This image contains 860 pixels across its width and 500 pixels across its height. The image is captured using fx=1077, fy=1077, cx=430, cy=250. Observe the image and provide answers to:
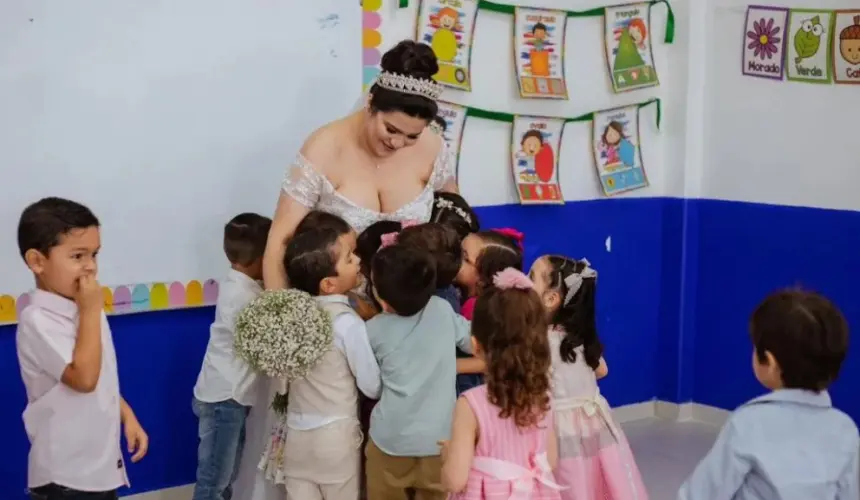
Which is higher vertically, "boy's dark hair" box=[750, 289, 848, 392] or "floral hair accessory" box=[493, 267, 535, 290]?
"floral hair accessory" box=[493, 267, 535, 290]

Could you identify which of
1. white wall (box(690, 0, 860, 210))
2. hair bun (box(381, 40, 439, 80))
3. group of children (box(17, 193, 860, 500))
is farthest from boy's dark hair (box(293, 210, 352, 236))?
white wall (box(690, 0, 860, 210))

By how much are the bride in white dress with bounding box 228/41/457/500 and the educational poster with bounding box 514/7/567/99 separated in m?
1.24

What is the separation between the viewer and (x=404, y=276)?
2604mm

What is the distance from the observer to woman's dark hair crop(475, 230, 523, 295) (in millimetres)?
2924

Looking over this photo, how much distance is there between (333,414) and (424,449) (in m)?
0.26

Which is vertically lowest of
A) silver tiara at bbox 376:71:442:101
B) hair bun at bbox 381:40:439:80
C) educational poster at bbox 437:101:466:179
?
educational poster at bbox 437:101:466:179

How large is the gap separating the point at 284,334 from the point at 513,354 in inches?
22.9

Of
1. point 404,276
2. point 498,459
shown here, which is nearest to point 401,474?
point 498,459

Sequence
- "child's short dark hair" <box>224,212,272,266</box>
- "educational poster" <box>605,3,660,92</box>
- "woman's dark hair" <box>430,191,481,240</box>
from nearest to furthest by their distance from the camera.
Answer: "woman's dark hair" <box>430,191,481,240</box>, "child's short dark hair" <box>224,212,272,266</box>, "educational poster" <box>605,3,660,92</box>

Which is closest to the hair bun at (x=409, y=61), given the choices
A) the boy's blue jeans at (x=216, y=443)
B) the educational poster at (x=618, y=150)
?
the boy's blue jeans at (x=216, y=443)

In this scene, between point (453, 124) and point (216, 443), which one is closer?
point (216, 443)

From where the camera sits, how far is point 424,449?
265 centimetres

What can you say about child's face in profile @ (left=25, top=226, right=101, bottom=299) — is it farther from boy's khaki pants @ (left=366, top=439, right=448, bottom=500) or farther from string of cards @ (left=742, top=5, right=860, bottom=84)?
string of cards @ (left=742, top=5, right=860, bottom=84)

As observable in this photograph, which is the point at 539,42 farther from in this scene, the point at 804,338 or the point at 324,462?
the point at 804,338
